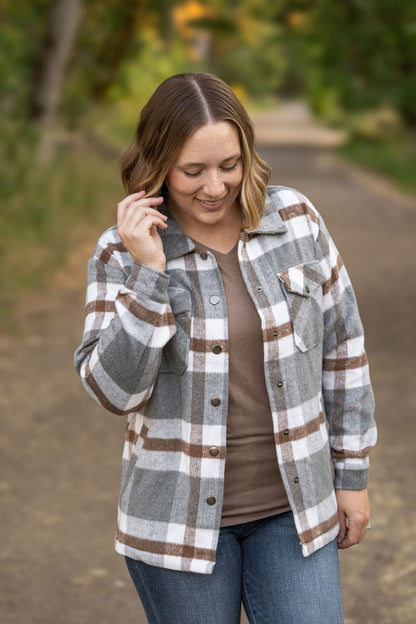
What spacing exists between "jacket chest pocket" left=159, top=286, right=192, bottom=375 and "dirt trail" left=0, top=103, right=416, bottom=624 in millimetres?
1981

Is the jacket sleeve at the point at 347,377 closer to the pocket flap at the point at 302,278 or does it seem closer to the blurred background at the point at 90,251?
the pocket flap at the point at 302,278

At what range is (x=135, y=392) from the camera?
197 cm

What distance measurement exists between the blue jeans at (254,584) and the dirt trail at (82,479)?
1.65 m

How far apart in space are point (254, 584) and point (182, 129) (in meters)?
1.11

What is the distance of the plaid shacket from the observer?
6.45 ft

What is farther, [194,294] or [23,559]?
[23,559]

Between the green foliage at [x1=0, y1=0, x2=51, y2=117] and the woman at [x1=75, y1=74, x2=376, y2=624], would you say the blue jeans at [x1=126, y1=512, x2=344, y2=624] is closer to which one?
the woman at [x1=75, y1=74, x2=376, y2=624]

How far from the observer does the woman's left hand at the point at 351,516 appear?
224 cm

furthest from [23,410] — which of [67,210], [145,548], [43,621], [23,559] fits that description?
[67,210]

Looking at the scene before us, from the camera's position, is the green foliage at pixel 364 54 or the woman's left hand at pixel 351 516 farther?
the green foliage at pixel 364 54

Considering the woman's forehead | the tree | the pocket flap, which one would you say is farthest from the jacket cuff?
the tree

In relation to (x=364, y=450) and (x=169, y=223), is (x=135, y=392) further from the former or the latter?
(x=364, y=450)

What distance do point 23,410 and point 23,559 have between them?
2.10 meters

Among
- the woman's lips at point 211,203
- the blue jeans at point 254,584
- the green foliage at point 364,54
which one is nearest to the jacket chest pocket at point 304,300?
the woman's lips at point 211,203
